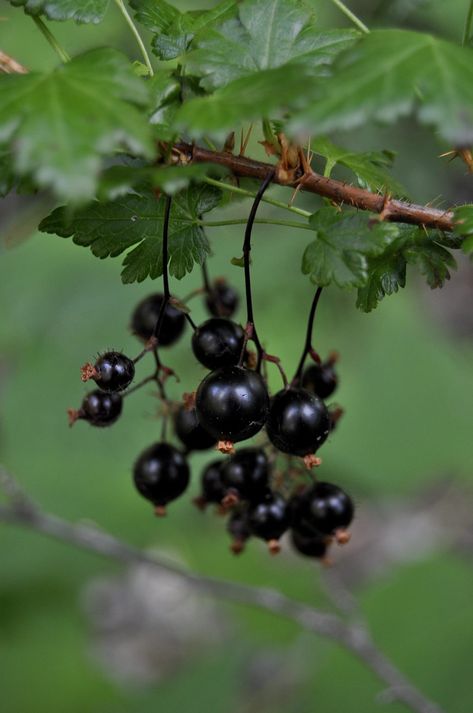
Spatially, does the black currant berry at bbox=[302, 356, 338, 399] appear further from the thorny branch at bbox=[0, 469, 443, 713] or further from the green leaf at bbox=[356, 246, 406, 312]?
the thorny branch at bbox=[0, 469, 443, 713]

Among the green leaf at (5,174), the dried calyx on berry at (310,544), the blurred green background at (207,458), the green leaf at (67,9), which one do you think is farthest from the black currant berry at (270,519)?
the blurred green background at (207,458)

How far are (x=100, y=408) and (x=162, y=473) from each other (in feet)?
0.86

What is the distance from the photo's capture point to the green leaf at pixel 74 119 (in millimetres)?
1081

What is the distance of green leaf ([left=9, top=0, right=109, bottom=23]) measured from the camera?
156cm

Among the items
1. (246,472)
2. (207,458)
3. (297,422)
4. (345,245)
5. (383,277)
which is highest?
(345,245)

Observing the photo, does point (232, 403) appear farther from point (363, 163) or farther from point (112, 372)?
point (363, 163)

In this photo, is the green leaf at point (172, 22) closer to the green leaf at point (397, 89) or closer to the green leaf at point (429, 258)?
the green leaf at point (397, 89)

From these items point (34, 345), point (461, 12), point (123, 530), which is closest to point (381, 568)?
point (123, 530)

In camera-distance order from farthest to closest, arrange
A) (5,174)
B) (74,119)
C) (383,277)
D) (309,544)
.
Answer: (309,544), (383,277), (5,174), (74,119)

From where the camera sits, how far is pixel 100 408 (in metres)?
1.69

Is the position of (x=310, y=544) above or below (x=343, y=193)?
below

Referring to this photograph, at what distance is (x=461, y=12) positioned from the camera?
3812mm

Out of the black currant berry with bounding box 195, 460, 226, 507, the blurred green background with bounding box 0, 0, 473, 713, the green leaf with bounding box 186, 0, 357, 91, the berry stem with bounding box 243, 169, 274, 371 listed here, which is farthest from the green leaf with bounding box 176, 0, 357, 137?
the blurred green background with bounding box 0, 0, 473, 713

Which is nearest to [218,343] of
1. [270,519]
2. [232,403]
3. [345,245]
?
[232,403]
